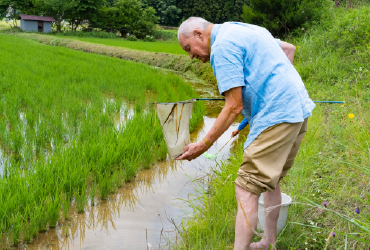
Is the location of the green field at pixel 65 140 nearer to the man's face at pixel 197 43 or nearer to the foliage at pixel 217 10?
the man's face at pixel 197 43

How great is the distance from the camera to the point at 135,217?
2.11 metres

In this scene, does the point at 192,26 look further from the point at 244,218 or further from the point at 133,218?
the point at 133,218

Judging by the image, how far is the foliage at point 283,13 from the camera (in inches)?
284

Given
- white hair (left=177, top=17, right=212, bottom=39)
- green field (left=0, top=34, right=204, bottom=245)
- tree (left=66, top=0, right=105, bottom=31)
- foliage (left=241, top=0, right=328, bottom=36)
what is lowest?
green field (left=0, top=34, right=204, bottom=245)

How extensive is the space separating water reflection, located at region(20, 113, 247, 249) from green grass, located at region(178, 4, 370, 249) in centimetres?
17

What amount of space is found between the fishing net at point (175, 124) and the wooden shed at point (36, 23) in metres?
28.6

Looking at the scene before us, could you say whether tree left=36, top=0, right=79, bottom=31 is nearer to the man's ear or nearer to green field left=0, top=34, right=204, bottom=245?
green field left=0, top=34, right=204, bottom=245

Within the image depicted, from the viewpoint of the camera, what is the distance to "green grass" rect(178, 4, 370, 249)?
63.4 inches

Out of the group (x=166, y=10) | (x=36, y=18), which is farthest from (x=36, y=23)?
(x=166, y=10)

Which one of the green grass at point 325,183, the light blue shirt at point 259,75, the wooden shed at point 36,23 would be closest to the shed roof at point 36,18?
the wooden shed at point 36,23

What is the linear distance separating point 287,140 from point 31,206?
149 cm

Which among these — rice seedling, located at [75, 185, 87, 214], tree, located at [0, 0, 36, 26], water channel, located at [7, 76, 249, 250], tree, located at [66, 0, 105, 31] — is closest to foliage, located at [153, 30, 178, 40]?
tree, located at [66, 0, 105, 31]

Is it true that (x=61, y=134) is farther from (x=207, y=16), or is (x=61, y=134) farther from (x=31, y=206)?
(x=207, y=16)

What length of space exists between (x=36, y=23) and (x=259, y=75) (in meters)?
A: 29.8
